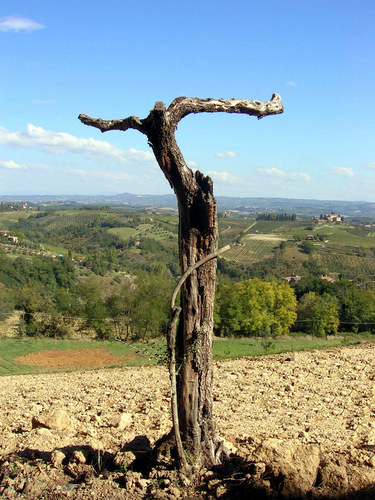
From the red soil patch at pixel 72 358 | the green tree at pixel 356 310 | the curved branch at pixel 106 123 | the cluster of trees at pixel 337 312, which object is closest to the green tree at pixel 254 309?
the cluster of trees at pixel 337 312

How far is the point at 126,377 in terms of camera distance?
421 inches

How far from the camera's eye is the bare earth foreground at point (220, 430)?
13.5 feet

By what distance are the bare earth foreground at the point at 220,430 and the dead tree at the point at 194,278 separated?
0.48 meters

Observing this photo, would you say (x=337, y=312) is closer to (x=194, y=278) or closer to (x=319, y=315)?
(x=319, y=315)

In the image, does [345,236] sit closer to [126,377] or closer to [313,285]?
[313,285]

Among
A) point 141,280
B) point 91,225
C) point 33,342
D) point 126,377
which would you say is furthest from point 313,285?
point 91,225

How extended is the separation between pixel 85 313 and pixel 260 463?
28.5m

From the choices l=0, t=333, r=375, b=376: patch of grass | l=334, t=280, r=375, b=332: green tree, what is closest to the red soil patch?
l=0, t=333, r=375, b=376: patch of grass

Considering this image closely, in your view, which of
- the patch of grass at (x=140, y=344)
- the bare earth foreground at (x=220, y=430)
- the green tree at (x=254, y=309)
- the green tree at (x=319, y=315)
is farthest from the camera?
the green tree at (x=319, y=315)

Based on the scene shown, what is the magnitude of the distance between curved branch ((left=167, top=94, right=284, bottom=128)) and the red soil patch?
539 inches

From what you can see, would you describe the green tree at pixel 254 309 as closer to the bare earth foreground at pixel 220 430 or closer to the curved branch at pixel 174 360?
the bare earth foreground at pixel 220 430

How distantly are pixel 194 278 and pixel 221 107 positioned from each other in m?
1.79

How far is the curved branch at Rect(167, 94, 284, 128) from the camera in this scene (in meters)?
4.23

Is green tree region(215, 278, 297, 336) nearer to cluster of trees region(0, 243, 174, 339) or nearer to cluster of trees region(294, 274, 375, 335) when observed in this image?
cluster of trees region(294, 274, 375, 335)
